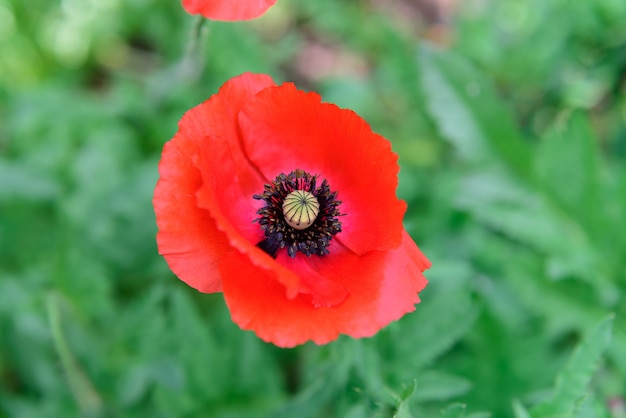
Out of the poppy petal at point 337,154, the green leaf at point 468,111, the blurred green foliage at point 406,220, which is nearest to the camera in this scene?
the poppy petal at point 337,154

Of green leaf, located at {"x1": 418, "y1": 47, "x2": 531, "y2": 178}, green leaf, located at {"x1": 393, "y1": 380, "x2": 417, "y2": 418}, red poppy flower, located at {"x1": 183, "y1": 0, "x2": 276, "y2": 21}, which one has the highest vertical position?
green leaf, located at {"x1": 418, "y1": 47, "x2": 531, "y2": 178}

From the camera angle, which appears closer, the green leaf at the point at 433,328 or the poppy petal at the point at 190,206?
the poppy petal at the point at 190,206

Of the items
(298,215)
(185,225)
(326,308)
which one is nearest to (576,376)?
(326,308)

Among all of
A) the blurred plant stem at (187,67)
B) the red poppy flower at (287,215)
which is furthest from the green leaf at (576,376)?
the blurred plant stem at (187,67)

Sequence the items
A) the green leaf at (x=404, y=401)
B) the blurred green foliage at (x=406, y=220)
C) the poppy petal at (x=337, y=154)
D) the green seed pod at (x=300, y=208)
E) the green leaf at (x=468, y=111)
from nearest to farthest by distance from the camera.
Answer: the green leaf at (x=404, y=401), the poppy petal at (x=337, y=154), the green seed pod at (x=300, y=208), the blurred green foliage at (x=406, y=220), the green leaf at (x=468, y=111)

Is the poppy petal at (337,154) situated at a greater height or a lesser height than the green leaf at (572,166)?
lesser

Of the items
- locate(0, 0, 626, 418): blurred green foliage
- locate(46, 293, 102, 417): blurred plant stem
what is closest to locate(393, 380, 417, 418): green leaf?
locate(0, 0, 626, 418): blurred green foliage

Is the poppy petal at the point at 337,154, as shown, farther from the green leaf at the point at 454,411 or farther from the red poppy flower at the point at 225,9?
the green leaf at the point at 454,411

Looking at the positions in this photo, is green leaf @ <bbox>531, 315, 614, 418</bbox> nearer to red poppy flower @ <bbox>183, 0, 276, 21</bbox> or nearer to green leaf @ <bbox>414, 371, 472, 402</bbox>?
green leaf @ <bbox>414, 371, 472, 402</bbox>
